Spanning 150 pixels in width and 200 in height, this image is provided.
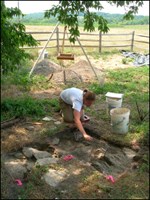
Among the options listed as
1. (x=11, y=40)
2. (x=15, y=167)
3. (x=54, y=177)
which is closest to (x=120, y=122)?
(x=54, y=177)

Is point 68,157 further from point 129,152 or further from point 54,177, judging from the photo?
point 129,152

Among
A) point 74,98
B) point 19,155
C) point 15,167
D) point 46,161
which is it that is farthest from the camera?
point 74,98

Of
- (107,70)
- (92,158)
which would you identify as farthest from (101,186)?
(107,70)

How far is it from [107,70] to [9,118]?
19.6 feet

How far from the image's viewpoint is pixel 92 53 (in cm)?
1458

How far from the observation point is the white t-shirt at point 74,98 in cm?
487

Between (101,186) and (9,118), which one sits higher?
(9,118)

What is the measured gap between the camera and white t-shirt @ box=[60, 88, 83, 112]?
4.87 metres

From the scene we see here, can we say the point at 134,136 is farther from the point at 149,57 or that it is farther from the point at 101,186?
the point at 149,57

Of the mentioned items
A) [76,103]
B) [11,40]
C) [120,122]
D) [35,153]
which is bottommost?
[35,153]

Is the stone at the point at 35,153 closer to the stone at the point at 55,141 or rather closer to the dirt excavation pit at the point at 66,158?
the dirt excavation pit at the point at 66,158

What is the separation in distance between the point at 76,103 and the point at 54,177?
1.39 metres

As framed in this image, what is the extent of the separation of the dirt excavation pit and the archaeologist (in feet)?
1.02

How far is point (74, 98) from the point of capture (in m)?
5.00
